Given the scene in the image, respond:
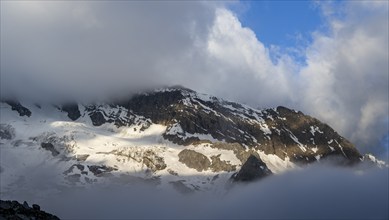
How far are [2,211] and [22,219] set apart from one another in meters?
4.01

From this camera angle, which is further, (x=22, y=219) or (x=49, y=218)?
(x=49, y=218)

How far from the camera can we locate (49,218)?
86188 millimetres

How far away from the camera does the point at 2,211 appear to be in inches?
3204

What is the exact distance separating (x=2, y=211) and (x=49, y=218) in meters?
7.13

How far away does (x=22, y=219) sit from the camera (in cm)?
7906
